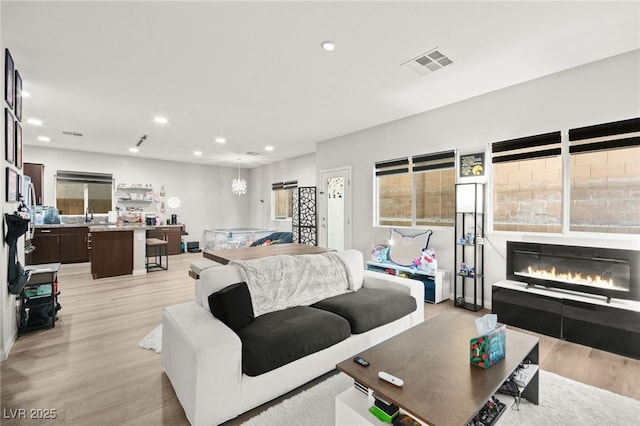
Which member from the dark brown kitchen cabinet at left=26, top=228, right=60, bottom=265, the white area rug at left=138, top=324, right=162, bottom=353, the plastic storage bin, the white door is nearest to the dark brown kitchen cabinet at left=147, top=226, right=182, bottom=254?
the plastic storage bin

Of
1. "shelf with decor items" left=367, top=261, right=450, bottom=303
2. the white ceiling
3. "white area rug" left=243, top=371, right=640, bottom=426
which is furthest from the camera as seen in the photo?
"shelf with decor items" left=367, top=261, right=450, bottom=303

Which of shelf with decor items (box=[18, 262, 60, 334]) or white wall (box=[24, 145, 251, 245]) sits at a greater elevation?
white wall (box=[24, 145, 251, 245])

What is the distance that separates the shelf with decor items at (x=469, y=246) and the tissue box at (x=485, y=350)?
2383 mm

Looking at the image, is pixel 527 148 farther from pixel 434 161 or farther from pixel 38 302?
pixel 38 302

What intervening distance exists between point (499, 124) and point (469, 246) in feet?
5.41

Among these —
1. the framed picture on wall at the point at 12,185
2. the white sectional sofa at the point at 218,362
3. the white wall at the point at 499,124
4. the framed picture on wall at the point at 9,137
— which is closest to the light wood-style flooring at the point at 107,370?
the white sectional sofa at the point at 218,362

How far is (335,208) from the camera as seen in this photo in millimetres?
6332

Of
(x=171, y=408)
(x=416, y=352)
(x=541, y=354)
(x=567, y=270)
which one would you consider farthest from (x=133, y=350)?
(x=567, y=270)

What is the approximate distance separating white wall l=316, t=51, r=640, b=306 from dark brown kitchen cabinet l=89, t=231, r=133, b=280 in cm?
450

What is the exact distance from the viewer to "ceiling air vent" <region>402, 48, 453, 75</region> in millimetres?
2938

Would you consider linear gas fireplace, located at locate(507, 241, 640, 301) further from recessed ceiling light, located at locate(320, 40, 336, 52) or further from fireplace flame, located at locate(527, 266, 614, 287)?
recessed ceiling light, located at locate(320, 40, 336, 52)

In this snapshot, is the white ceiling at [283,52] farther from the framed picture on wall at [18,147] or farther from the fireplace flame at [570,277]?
the fireplace flame at [570,277]

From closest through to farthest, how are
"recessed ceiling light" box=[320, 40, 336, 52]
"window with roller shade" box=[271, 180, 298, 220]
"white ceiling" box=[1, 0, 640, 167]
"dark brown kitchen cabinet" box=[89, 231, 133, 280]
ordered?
"white ceiling" box=[1, 0, 640, 167]
"recessed ceiling light" box=[320, 40, 336, 52]
"dark brown kitchen cabinet" box=[89, 231, 133, 280]
"window with roller shade" box=[271, 180, 298, 220]

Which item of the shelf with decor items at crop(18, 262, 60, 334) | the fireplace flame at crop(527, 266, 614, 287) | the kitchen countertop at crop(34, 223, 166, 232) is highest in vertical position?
the kitchen countertop at crop(34, 223, 166, 232)
